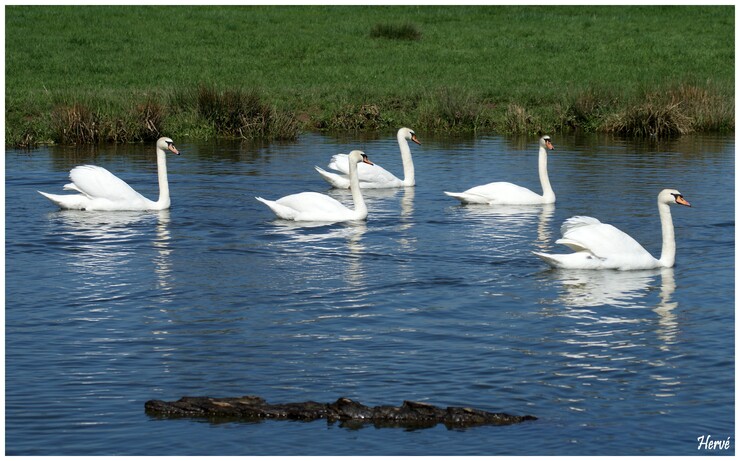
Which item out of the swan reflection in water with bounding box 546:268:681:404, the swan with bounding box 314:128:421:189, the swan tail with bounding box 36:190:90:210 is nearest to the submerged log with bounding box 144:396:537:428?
the swan reflection in water with bounding box 546:268:681:404

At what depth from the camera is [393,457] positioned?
27.4 ft

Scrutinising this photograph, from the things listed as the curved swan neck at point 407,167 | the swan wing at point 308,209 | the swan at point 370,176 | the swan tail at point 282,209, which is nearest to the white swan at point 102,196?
the swan tail at point 282,209

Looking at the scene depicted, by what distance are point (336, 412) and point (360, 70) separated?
28.5 metres

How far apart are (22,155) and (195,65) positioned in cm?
1348

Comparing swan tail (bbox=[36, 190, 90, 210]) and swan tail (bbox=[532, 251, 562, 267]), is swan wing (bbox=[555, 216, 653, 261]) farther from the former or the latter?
swan tail (bbox=[36, 190, 90, 210])

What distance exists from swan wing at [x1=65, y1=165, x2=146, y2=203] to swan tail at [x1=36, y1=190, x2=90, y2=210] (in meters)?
0.13

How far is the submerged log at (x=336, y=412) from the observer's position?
8.90 m

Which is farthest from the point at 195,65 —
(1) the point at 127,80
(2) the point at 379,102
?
(2) the point at 379,102

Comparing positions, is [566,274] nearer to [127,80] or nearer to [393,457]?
[393,457]

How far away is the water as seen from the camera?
28.9ft

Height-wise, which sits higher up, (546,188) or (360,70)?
(360,70)

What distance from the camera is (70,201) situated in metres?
18.5

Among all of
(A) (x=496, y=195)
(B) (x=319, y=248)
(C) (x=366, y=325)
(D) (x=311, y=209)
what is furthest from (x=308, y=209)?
(C) (x=366, y=325)

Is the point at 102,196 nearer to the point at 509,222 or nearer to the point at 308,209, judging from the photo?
the point at 308,209
